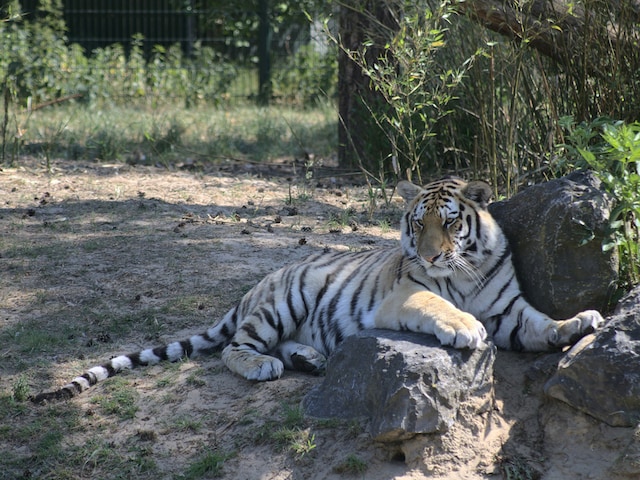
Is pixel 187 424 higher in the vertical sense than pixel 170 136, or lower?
lower

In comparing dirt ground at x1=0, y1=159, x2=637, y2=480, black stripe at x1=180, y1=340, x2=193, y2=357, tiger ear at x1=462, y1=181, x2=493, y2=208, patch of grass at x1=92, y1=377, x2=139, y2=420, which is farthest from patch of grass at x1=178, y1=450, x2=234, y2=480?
tiger ear at x1=462, y1=181, x2=493, y2=208

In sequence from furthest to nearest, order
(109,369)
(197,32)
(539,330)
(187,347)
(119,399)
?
(197,32) < (187,347) < (109,369) < (119,399) < (539,330)

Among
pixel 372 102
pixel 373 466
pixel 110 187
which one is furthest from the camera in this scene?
pixel 372 102

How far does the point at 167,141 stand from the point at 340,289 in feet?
17.4

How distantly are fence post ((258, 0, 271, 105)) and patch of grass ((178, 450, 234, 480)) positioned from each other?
10.6 meters

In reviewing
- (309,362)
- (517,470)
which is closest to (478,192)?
(309,362)

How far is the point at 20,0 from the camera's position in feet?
54.0

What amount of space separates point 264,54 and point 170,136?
457 cm

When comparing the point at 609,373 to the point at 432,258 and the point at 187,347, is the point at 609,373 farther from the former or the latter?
the point at 187,347

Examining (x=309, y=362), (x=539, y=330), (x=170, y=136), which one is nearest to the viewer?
(x=539, y=330)

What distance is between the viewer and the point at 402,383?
12.8 ft

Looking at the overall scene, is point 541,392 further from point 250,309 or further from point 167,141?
point 167,141

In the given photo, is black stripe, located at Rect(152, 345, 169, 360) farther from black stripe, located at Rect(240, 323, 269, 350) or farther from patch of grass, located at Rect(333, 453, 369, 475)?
patch of grass, located at Rect(333, 453, 369, 475)

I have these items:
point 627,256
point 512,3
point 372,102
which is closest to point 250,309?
point 627,256
